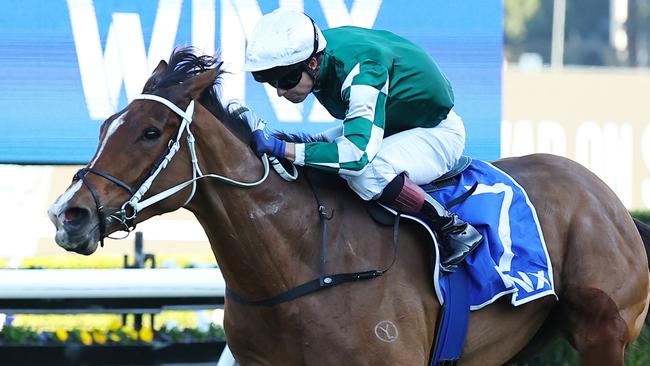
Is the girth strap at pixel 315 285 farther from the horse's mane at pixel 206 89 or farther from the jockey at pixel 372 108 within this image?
the horse's mane at pixel 206 89

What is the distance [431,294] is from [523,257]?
0.45m

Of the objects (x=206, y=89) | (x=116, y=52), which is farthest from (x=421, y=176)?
(x=116, y=52)

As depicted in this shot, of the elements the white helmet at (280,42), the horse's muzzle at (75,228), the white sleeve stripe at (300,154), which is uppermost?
the white helmet at (280,42)

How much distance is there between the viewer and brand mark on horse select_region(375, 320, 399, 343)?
3.37 m

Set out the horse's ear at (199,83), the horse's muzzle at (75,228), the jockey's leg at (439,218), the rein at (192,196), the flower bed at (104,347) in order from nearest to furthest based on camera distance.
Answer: the horse's muzzle at (75,228)
the rein at (192,196)
the horse's ear at (199,83)
the jockey's leg at (439,218)
the flower bed at (104,347)

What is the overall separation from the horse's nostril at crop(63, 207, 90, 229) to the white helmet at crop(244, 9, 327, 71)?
74 centimetres

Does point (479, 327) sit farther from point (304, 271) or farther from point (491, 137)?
point (491, 137)

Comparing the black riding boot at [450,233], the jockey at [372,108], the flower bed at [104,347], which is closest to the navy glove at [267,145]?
the jockey at [372,108]

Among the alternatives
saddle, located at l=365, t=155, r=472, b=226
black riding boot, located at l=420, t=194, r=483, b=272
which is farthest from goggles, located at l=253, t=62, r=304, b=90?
black riding boot, located at l=420, t=194, r=483, b=272

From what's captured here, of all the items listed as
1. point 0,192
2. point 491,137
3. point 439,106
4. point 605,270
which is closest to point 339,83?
point 439,106

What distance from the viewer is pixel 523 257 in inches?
150

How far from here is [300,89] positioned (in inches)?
137

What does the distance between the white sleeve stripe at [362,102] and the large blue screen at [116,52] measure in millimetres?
1578

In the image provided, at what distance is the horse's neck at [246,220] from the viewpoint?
3.32 meters
